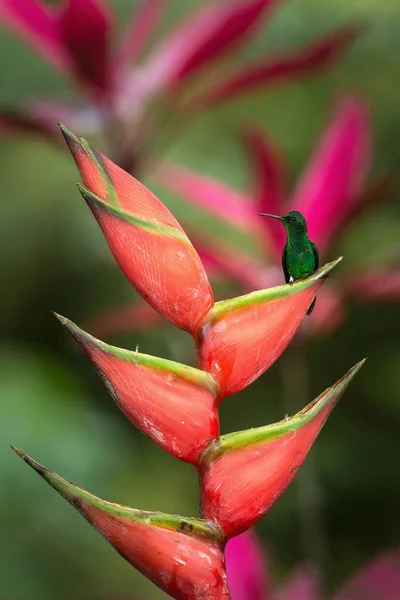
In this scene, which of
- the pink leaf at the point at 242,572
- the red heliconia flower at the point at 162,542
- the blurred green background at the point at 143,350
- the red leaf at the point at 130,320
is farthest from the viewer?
the blurred green background at the point at 143,350

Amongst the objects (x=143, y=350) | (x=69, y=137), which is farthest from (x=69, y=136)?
(x=143, y=350)

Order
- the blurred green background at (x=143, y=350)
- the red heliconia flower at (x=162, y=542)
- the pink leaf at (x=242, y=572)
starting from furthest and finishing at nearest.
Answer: the blurred green background at (x=143, y=350)
the pink leaf at (x=242, y=572)
the red heliconia flower at (x=162, y=542)

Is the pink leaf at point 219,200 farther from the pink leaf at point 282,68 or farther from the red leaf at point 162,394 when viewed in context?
the red leaf at point 162,394

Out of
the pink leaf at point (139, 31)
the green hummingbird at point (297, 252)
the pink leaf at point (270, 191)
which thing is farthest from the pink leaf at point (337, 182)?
the green hummingbird at point (297, 252)

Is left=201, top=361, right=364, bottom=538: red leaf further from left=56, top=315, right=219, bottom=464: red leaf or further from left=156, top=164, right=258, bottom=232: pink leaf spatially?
left=156, top=164, right=258, bottom=232: pink leaf

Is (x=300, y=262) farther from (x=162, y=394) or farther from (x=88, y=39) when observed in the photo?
(x=88, y=39)

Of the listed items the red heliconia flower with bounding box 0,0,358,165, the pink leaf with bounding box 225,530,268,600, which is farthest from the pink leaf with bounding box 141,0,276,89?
the pink leaf with bounding box 225,530,268,600

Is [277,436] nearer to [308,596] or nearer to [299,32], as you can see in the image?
[308,596]
